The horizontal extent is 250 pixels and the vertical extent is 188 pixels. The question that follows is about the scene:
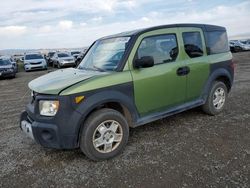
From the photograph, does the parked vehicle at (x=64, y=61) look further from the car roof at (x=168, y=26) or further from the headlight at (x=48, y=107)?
the headlight at (x=48, y=107)

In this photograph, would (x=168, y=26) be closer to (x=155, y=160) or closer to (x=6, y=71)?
(x=155, y=160)

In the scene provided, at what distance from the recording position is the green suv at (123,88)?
12.1 feet

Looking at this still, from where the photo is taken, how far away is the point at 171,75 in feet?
15.2

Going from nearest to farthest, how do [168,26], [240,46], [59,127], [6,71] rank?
[59,127], [168,26], [6,71], [240,46]

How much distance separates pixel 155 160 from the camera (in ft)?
12.6

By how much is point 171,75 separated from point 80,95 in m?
1.79

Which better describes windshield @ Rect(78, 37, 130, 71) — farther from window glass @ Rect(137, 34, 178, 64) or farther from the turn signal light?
the turn signal light

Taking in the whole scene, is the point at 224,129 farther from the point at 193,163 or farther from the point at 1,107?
the point at 1,107

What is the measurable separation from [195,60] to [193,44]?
0.34 m

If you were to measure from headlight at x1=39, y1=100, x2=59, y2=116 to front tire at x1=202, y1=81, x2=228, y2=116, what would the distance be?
336cm

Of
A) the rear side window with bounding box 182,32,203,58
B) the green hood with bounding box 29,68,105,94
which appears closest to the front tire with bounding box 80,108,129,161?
the green hood with bounding box 29,68,105,94

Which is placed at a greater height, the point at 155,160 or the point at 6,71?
the point at 155,160

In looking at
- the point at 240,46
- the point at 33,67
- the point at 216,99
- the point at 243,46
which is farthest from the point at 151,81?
the point at 243,46

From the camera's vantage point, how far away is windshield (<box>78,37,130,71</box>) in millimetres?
4367
